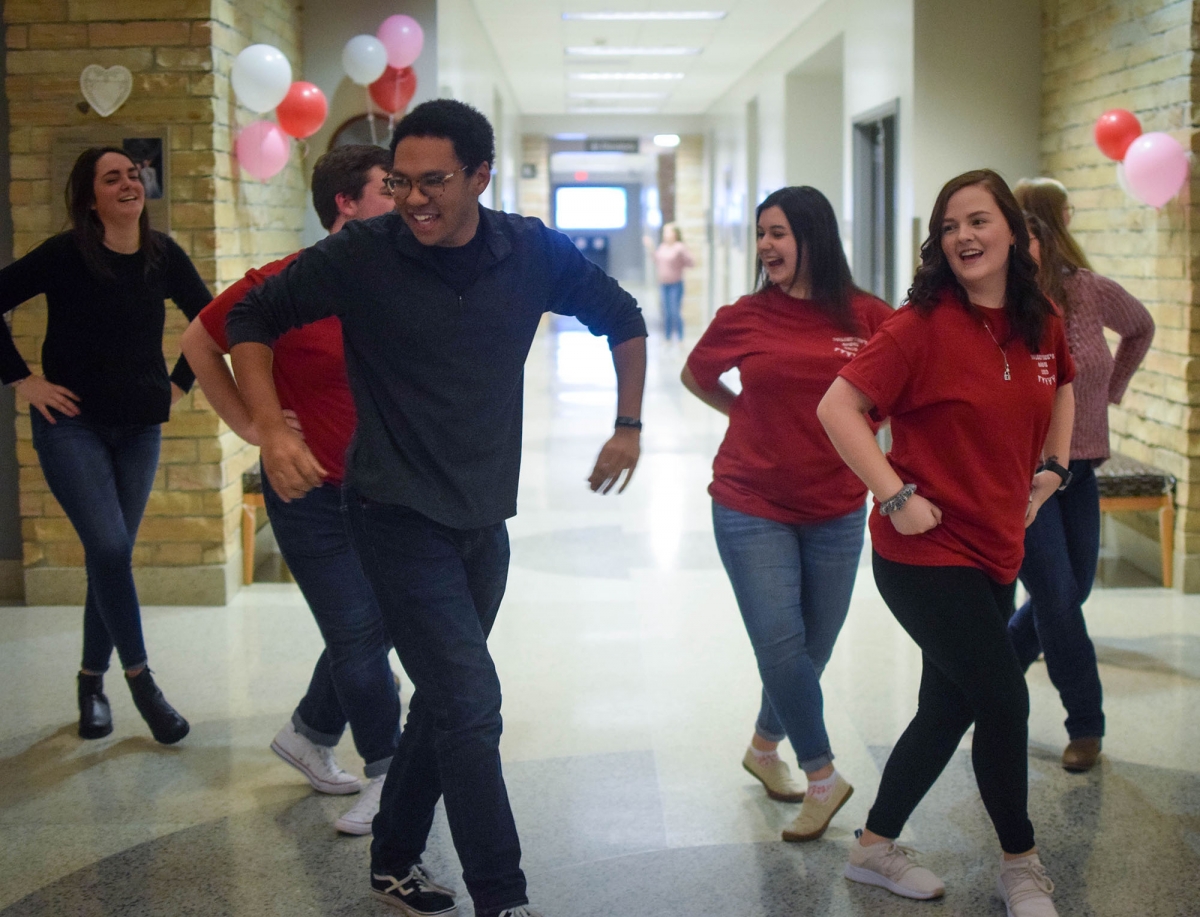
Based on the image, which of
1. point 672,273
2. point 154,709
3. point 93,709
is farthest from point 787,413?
point 672,273

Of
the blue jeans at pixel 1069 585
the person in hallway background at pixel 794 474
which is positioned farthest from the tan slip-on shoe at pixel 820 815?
the blue jeans at pixel 1069 585

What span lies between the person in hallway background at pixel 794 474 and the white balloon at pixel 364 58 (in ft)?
13.7

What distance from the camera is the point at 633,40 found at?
39.9 feet

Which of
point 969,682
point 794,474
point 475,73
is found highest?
point 475,73

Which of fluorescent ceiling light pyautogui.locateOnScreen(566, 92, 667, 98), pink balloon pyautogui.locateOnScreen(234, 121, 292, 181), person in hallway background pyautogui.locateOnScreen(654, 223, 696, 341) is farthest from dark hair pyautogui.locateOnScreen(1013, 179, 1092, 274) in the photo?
fluorescent ceiling light pyautogui.locateOnScreen(566, 92, 667, 98)

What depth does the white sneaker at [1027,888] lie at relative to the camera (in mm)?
2631

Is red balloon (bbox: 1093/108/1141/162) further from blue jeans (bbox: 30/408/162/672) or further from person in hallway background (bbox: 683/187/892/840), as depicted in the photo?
blue jeans (bbox: 30/408/162/672)

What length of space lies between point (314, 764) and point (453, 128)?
5.88 ft

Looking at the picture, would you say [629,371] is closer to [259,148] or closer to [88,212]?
[88,212]

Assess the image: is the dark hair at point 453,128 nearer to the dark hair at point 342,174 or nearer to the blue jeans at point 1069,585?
the dark hair at point 342,174

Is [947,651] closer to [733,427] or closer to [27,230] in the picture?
[733,427]

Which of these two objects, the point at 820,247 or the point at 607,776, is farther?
the point at 607,776

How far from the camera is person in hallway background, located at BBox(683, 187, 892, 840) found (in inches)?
116

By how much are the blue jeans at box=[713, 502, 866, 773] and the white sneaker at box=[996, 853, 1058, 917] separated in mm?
494
